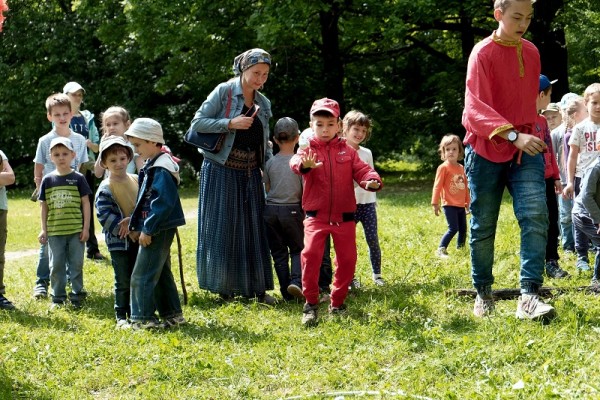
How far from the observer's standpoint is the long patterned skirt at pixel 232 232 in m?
7.55

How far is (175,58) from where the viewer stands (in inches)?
949

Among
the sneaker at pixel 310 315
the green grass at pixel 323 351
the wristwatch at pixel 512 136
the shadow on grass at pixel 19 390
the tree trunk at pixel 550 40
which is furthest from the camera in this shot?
the tree trunk at pixel 550 40

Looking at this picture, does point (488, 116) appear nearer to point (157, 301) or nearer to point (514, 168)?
point (514, 168)

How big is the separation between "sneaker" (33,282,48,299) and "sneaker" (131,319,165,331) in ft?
7.15

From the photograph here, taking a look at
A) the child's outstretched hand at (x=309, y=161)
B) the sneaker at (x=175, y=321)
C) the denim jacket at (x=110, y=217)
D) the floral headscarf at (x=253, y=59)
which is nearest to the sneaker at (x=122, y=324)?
the sneaker at (x=175, y=321)

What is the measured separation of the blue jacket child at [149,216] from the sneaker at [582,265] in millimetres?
3593

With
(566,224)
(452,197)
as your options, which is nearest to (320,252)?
(566,224)

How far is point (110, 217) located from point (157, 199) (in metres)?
0.59

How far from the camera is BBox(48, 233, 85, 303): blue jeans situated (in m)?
7.79

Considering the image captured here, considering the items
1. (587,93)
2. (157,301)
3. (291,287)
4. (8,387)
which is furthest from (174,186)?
(587,93)

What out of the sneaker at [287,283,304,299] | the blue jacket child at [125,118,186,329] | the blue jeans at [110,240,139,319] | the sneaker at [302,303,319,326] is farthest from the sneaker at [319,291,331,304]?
the blue jeans at [110,240,139,319]

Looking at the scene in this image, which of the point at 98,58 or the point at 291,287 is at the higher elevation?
the point at 98,58

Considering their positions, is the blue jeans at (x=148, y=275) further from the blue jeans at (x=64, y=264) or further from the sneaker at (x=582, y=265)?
the sneaker at (x=582, y=265)

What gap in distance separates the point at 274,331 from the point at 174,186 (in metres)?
1.28
